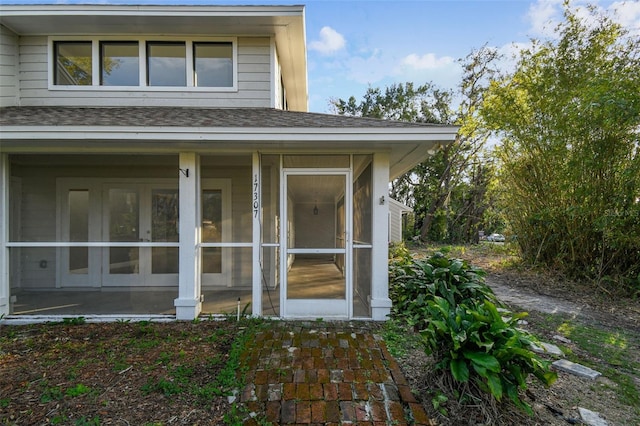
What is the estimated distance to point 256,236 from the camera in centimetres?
389

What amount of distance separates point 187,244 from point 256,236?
903 mm

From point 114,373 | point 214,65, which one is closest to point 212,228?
point 214,65

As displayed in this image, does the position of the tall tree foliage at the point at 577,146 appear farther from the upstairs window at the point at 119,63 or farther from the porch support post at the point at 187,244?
→ the upstairs window at the point at 119,63

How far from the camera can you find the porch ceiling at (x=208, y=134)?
3439mm

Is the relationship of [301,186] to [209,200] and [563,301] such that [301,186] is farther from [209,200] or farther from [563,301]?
[563,301]

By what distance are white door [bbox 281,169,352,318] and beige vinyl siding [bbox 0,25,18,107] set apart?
479 centimetres

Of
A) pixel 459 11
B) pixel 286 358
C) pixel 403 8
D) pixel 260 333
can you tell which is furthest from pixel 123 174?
pixel 459 11

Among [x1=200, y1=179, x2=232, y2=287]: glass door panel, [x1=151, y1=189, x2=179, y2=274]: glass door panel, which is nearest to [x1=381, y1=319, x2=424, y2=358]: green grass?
[x1=200, y1=179, x2=232, y2=287]: glass door panel

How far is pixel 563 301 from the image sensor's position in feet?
16.6

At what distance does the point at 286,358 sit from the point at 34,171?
5.84 meters

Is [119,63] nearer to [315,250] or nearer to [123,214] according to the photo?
[123,214]

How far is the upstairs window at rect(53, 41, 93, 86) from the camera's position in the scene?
491 centimetres

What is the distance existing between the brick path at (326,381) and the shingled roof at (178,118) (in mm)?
2462

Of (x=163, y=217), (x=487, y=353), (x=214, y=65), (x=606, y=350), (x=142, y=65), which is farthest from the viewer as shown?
(x=163, y=217)
